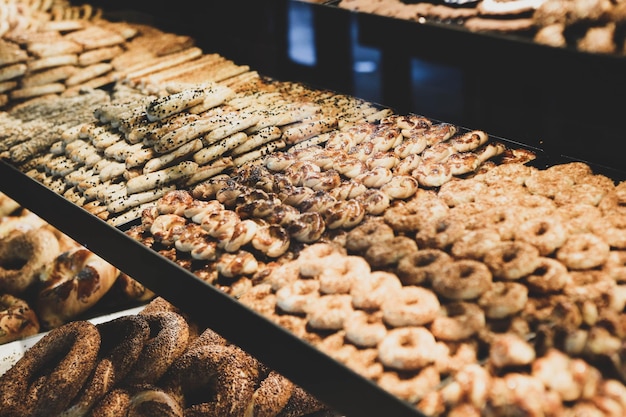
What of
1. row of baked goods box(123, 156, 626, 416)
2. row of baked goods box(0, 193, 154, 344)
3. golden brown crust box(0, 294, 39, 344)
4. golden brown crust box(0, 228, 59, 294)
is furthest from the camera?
golden brown crust box(0, 228, 59, 294)

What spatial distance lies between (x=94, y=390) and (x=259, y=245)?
1.03 meters

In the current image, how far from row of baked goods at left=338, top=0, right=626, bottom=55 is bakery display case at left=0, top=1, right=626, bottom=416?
67 millimetres

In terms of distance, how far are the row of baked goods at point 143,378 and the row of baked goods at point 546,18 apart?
1.44 m

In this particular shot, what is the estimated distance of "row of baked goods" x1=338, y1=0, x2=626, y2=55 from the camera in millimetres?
1654

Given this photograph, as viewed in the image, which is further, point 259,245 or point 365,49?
point 365,49

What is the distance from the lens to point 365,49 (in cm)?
228

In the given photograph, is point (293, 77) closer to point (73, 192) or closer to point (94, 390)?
point (73, 192)

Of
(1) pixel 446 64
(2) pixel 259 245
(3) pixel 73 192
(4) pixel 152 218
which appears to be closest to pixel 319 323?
(2) pixel 259 245

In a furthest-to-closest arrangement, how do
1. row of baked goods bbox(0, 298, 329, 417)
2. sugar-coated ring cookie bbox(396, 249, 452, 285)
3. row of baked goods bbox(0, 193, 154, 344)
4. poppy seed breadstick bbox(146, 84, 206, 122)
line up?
row of baked goods bbox(0, 193, 154, 344)
poppy seed breadstick bbox(146, 84, 206, 122)
row of baked goods bbox(0, 298, 329, 417)
sugar-coated ring cookie bbox(396, 249, 452, 285)

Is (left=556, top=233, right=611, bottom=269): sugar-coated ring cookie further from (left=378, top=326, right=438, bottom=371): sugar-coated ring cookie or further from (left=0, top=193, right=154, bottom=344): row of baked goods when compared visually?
(left=0, top=193, right=154, bottom=344): row of baked goods

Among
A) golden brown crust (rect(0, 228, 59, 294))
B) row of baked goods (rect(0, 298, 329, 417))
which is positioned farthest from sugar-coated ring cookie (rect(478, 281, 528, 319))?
golden brown crust (rect(0, 228, 59, 294))

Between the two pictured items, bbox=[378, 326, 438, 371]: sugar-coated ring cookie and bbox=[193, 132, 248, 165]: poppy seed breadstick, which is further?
bbox=[193, 132, 248, 165]: poppy seed breadstick

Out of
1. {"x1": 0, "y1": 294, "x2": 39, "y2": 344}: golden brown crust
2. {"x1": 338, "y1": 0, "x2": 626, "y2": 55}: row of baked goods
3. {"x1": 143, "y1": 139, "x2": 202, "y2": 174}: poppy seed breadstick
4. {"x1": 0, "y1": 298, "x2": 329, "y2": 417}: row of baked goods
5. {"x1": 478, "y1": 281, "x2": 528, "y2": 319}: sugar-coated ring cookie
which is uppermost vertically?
{"x1": 338, "y1": 0, "x2": 626, "y2": 55}: row of baked goods

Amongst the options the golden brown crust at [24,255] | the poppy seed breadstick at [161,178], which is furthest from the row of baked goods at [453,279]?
the golden brown crust at [24,255]
